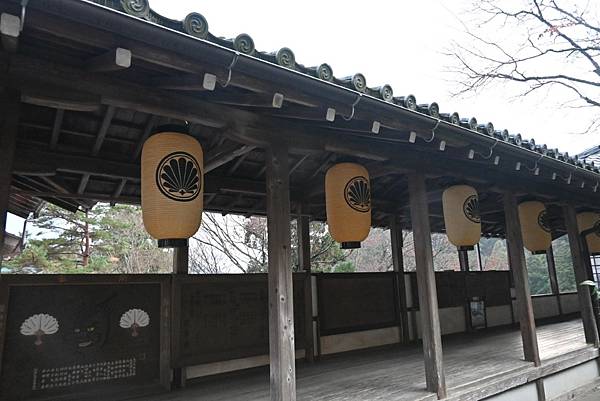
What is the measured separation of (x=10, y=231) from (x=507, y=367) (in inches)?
298

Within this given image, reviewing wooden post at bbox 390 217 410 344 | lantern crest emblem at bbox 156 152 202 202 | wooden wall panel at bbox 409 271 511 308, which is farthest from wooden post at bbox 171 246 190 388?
wooden wall panel at bbox 409 271 511 308

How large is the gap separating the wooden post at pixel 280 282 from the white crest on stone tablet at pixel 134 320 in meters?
2.39

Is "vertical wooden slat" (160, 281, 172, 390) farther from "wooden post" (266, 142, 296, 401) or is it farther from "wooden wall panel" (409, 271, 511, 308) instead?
"wooden wall panel" (409, 271, 511, 308)

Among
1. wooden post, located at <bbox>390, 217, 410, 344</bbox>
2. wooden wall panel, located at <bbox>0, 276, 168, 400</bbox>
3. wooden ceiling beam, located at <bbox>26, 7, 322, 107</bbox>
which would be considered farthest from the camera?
wooden post, located at <bbox>390, 217, 410, 344</bbox>

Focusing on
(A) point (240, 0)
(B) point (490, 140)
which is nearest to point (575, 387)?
(B) point (490, 140)

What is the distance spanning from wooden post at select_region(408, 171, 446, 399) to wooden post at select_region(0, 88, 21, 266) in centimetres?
366

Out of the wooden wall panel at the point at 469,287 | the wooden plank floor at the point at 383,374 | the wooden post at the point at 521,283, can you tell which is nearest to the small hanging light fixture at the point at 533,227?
the wooden post at the point at 521,283

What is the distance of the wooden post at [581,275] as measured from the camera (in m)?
6.62

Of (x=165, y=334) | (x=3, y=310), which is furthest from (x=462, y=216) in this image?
(x=3, y=310)

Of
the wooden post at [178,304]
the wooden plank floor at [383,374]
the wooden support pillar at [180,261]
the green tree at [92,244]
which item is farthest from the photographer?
the green tree at [92,244]

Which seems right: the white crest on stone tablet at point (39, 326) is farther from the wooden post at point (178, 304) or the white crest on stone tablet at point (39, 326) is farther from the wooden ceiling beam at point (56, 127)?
the wooden ceiling beam at point (56, 127)

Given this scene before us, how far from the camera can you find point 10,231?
243 inches

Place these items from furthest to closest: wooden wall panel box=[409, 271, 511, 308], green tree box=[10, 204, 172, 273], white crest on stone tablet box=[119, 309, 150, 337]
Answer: green tree box=[10, 204, 172, 273] → wooden wall panel box=[409, 271, 511, 308] → white crest on stone tablet box=[119, 309, 150, 337]

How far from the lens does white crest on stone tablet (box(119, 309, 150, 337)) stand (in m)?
4.67
